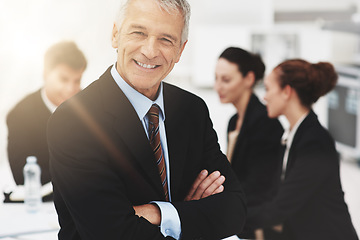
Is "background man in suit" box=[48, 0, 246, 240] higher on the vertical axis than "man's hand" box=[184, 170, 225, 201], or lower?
higher

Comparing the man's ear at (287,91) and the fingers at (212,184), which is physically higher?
the man's ear at (287,91)

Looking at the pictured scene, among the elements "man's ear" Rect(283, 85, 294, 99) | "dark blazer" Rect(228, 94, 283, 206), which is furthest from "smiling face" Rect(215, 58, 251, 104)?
"man's ear" Rect(283, 85, 294, 99)

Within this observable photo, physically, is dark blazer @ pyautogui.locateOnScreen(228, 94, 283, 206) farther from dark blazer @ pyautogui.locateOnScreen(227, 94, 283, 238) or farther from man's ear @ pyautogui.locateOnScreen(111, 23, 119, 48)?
man's ear @ pyautogui.locateOnScreen(111, 23, 119, 48)

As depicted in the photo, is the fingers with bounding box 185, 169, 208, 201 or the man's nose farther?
the fingers with bounding box 185, 169, 208, 201

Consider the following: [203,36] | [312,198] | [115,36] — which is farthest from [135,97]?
[203,36]

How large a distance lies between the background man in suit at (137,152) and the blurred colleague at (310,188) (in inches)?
23.7

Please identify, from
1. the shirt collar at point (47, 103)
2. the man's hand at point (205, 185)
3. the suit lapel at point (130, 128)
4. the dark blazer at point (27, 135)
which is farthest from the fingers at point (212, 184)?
the shirt collar at point (47, 103)

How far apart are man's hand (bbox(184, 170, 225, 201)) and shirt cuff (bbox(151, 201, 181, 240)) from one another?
6.7 inches

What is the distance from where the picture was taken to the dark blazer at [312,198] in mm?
1909

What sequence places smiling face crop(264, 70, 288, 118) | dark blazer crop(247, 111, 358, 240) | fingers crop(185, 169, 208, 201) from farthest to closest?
A: smiling face crop(264, 70, 288, 118) < dark blazer crop(247, 111, 358, 240) < fingers crop(185, 169, 208, 201)

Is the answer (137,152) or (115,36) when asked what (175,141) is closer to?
(137,152)

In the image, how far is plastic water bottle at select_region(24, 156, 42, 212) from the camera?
6.83 feet

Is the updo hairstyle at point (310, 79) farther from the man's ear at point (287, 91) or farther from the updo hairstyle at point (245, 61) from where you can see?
the updo hairstyle at point (245, 61)

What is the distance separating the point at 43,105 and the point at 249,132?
1.18m
